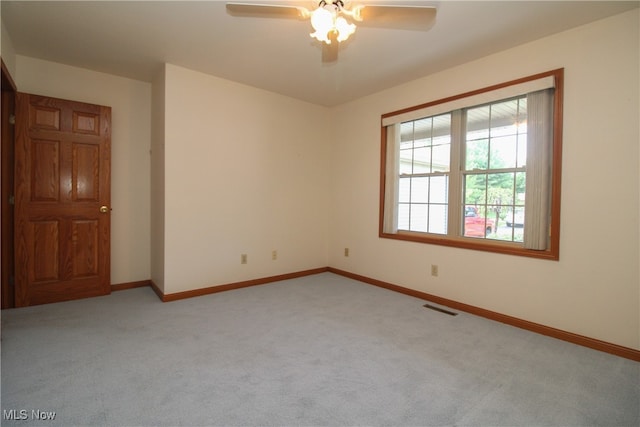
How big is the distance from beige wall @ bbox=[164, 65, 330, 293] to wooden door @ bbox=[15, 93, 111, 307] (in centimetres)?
83

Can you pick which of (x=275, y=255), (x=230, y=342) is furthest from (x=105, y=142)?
(x=230, y=342)

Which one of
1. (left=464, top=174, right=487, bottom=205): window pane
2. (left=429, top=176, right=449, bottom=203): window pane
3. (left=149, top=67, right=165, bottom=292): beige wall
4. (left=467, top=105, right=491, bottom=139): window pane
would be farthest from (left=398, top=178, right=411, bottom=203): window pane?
(left=149, top=67, right=165, bottom=292): beige wall

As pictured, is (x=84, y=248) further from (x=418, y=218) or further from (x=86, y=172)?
(x=418, y=218)

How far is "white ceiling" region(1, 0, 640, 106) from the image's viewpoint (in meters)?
2.37

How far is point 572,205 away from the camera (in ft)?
8.46

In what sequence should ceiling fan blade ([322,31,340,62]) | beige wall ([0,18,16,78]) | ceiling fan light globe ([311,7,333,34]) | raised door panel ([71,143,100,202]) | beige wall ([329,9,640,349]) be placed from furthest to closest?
raised door panel ([71,143,100,202]) < ceiling fan blade ([322,31,340,62]) < beige wall ([0,18,16,78]) < beige wall ([329,9,640,349]) < ceiling fan light globe ([311,7,333,34])

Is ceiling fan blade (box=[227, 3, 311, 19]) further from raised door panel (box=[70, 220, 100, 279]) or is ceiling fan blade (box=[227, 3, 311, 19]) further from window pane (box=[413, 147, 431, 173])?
raised door panel (box=[70, 220, 100, 279])

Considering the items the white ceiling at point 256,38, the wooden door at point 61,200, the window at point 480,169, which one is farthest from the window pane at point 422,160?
the wooden door at point 61,200

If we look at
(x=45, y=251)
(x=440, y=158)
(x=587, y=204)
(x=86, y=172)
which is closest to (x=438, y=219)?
(x=440, y=158)

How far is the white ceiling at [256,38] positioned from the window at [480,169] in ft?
1.55

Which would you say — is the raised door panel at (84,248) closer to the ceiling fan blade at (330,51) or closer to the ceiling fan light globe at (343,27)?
the ceiling fan blade at (330,51)

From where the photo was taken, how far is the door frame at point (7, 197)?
3088 millimetres

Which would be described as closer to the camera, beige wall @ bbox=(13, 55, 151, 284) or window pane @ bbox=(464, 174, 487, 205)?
window pane @ bbox=(464, 174, 487, 205)

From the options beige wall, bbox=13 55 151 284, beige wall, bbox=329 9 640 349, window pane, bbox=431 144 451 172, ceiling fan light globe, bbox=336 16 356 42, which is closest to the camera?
ceiling fan light globe, bbox=336 16 356 42
